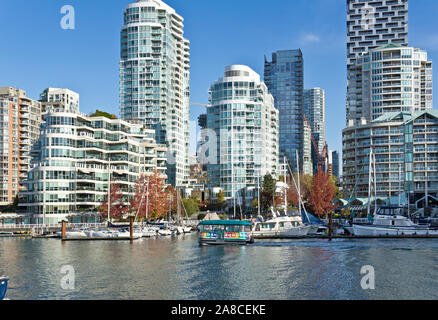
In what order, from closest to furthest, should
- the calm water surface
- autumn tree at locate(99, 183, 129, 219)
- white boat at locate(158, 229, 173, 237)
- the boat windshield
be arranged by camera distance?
the calm water surface → the boat windshield → white boat at locate(158, 229, 173, 237) → autumn tree at locate(99, 183, 129, 219)

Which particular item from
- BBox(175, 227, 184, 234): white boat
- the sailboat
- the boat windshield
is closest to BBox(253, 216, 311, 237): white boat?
the sailboat

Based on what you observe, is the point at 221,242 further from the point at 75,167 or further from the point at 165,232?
the point at 75,167

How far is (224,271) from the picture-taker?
65875 millimetres

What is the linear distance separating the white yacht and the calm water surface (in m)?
20.4

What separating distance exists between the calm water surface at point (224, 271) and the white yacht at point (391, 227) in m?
20.4

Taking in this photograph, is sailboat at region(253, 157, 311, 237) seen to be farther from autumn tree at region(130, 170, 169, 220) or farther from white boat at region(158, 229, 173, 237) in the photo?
autumn tree at region(130, 170, 169, 220)

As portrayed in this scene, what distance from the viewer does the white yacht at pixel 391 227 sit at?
118m

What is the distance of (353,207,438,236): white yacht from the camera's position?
118 metres

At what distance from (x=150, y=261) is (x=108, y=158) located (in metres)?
96.3

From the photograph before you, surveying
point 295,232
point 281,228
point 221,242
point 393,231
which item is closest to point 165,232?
point 281,228

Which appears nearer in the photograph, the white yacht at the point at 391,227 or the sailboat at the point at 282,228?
the white yacht at the point at 391,227

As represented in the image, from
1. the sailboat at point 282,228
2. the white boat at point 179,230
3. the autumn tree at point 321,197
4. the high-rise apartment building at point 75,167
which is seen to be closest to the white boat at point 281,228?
the sailboat at point 282,228

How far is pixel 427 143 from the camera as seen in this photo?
609 feet

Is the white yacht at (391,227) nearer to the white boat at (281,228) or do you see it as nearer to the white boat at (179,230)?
the white boat at (281,228)
